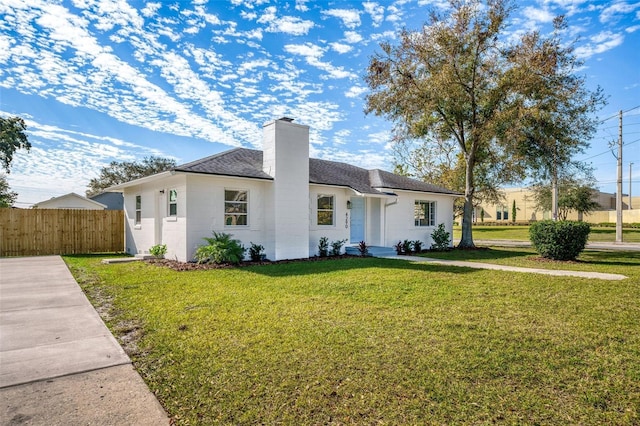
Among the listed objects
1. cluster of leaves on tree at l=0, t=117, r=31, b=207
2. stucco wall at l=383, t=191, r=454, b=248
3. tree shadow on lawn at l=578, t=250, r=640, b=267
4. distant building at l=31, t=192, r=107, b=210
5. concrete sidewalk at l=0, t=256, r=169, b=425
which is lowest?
tree shadow on lawn at l=578, t=250, r=640, b=267

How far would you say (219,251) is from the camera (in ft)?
36.2

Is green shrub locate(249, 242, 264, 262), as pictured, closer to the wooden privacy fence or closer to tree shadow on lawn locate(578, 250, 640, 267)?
the wooden privacy fence

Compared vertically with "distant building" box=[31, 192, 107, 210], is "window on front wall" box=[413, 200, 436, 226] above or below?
below

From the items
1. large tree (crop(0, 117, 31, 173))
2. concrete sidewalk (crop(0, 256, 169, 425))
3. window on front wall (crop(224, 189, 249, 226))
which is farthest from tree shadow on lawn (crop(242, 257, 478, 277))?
large tree (crop(0, 117, 31, 173))

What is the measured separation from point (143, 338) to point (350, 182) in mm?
11563

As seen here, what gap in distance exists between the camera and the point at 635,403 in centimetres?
296

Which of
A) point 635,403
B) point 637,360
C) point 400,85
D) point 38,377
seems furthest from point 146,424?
point 400,85

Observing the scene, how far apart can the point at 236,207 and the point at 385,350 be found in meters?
9.22

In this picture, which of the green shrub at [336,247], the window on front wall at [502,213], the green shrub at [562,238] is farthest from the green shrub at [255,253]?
the window on front wall at [502,213]

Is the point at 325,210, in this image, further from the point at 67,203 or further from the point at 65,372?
the point at 67,203

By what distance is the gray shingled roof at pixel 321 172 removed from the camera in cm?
1188

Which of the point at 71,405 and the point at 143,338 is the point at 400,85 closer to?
the point at 143,338

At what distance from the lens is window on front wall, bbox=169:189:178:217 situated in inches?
483

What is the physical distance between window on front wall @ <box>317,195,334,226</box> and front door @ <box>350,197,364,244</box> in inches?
70.2
